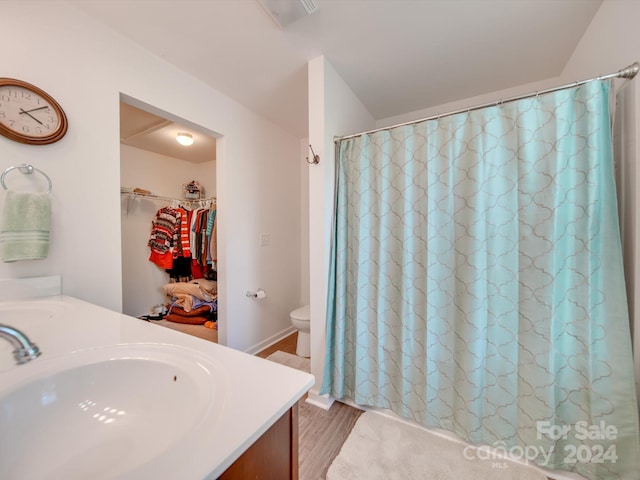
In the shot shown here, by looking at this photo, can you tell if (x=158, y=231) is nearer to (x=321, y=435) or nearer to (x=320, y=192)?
(x=320, y=192)

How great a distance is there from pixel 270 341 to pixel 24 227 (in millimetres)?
1977

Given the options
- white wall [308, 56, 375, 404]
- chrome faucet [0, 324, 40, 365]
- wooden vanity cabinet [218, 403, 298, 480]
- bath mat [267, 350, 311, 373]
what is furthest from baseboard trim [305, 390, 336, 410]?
A: chrome faucet [0, 324, 40, 365]

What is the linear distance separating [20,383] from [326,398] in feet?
4.80

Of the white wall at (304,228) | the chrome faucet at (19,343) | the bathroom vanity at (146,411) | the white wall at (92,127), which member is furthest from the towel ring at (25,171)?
the white wall at (304,228)

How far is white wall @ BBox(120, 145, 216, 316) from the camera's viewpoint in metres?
2.81

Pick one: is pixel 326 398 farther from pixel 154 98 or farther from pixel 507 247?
pixel 154 98

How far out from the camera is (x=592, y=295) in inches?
39.5

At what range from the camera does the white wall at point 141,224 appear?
281 centimetres

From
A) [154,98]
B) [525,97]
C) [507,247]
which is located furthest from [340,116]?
[507,247]

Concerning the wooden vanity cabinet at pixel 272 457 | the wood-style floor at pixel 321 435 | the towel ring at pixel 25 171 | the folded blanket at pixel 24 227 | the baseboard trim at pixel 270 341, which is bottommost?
the wood-style floor at pixel 321 435

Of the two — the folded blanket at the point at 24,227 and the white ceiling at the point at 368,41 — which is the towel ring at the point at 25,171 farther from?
the white ceiling at the point at 368,41

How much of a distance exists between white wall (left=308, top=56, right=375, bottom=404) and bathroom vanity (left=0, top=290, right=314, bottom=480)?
3.29 feet

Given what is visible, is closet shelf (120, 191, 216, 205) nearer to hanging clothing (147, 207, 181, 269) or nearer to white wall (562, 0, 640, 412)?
hanging clothing (147, 207, 181, 269)

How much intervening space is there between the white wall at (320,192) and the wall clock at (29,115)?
4.22ft
